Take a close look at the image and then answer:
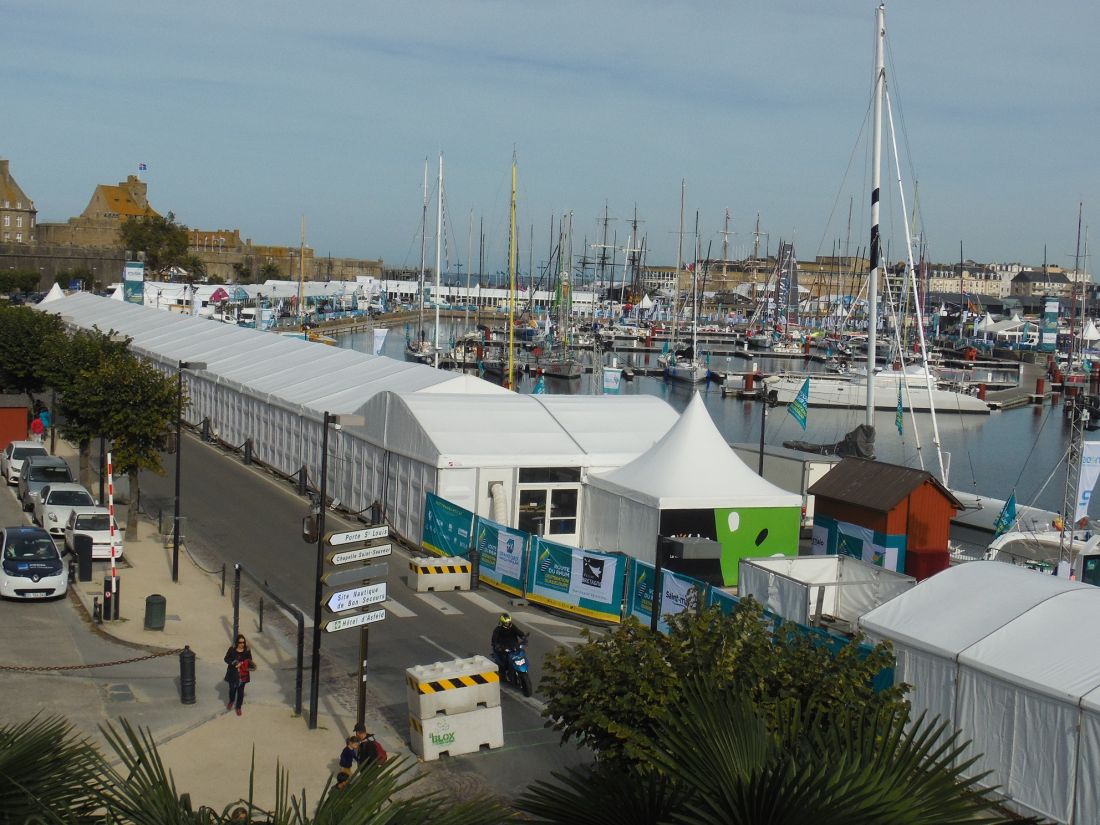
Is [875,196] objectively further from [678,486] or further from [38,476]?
[38,476]

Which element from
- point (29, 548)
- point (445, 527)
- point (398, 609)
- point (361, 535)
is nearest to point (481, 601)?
point (398, 609)

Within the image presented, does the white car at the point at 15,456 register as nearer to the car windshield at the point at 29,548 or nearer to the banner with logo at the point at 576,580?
the car windshield at the point at 29,548

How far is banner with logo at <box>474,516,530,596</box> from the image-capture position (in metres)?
22.0

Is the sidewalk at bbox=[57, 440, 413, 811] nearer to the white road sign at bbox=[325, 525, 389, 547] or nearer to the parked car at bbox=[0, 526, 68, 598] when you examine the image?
the parked car at bbox=[0, 526, 68, 598]

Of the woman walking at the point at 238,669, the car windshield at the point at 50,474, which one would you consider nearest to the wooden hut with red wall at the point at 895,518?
the woman walking at the point at 238,669

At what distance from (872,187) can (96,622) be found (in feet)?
81.8

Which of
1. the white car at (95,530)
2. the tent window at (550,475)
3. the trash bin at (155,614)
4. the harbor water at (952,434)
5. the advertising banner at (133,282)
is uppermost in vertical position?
the advertising banner at (133,282)

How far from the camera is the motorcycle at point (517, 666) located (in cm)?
1662

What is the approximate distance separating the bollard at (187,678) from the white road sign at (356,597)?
290cm

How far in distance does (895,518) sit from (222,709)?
13.3 metres

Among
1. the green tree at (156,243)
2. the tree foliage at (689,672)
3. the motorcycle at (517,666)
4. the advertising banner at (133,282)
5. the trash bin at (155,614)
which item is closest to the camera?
the tree foliage at (689,672)

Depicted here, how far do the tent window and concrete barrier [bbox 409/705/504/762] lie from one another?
429 inches

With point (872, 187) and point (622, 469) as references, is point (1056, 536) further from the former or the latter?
point (872, 187)

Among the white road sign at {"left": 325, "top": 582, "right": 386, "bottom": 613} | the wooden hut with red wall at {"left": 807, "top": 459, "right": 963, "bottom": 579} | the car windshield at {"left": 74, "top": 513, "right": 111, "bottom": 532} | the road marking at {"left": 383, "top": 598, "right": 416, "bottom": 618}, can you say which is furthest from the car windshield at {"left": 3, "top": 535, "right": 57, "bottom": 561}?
the wooden hut with red wall at {"left": 807, "top": 459, "right": 963, "bottom": 579}
